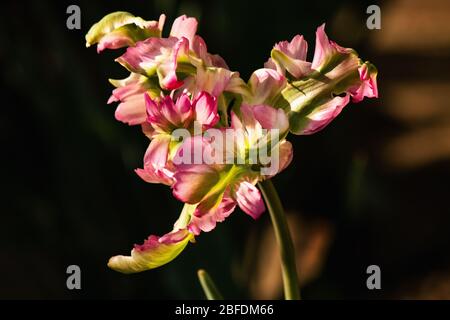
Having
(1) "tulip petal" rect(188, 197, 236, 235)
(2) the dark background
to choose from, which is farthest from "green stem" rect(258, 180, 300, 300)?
(2) the dark background

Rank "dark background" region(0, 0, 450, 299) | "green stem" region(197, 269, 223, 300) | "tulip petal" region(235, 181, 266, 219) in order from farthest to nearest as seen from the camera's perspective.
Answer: "dark background" region(0, 0, 450, 299) → "green stem" region(197, 269, 223, 300) → "tulip petal" region(235, 181, 266, 219)

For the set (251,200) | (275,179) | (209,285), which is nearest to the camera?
(251,200)

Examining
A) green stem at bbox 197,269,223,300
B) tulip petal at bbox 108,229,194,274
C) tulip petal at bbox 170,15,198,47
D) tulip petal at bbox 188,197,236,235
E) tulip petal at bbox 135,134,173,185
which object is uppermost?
tulip petal at bbox 170,15,198,47

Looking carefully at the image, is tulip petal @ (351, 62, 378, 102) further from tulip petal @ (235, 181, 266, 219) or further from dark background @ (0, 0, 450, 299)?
dark background @ (0, 0, 450, 299)

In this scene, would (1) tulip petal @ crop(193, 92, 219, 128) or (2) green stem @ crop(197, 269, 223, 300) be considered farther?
(2) green stem @ crop(197, 269, 223, 300)

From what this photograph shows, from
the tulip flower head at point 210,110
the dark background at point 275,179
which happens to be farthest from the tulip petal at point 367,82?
the dark background at point 275,179

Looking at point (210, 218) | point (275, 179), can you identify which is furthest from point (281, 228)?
point (275, 179)

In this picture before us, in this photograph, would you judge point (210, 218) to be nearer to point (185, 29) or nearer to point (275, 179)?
point (185, 29)
